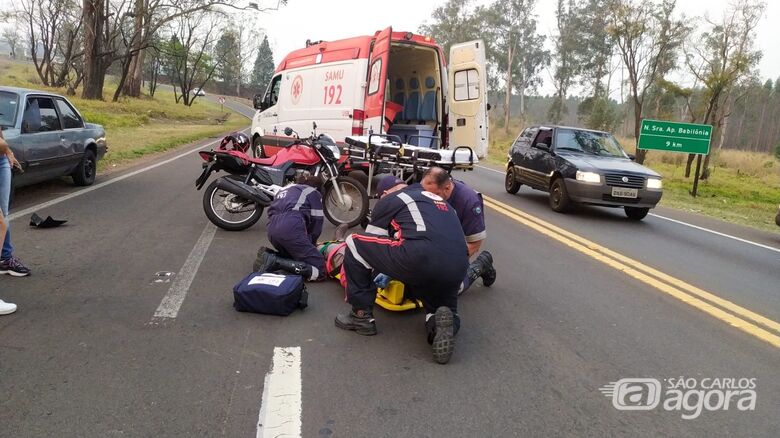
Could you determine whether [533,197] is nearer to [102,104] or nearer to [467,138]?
[467,138]

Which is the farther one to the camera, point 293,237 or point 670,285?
point 670,285

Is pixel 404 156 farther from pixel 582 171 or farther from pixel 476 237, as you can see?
pixel 582 171

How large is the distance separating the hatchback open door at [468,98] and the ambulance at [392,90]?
18 millimetres

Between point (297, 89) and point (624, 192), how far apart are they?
681 cm

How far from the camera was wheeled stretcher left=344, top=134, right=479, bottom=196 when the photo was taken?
687 centimetres

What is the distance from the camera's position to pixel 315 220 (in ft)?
17.9

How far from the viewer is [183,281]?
490 centimetres

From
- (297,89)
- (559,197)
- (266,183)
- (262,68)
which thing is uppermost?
(262,68)

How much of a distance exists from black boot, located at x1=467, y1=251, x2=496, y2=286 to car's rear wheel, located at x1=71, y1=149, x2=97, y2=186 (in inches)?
298

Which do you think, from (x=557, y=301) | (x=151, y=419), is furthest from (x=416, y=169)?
(x=151, y=419)

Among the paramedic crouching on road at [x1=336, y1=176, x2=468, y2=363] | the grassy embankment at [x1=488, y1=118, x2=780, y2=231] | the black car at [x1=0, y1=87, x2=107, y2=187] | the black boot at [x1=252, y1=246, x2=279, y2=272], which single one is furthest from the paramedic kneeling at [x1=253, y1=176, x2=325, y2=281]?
the grassy embankment at [x1=488, y1=118, x2=780, y2=231]

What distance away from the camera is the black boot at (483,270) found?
5.14 metres

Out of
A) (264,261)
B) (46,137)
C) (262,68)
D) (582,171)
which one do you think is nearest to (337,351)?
(264,261)

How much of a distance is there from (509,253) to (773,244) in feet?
18.2
